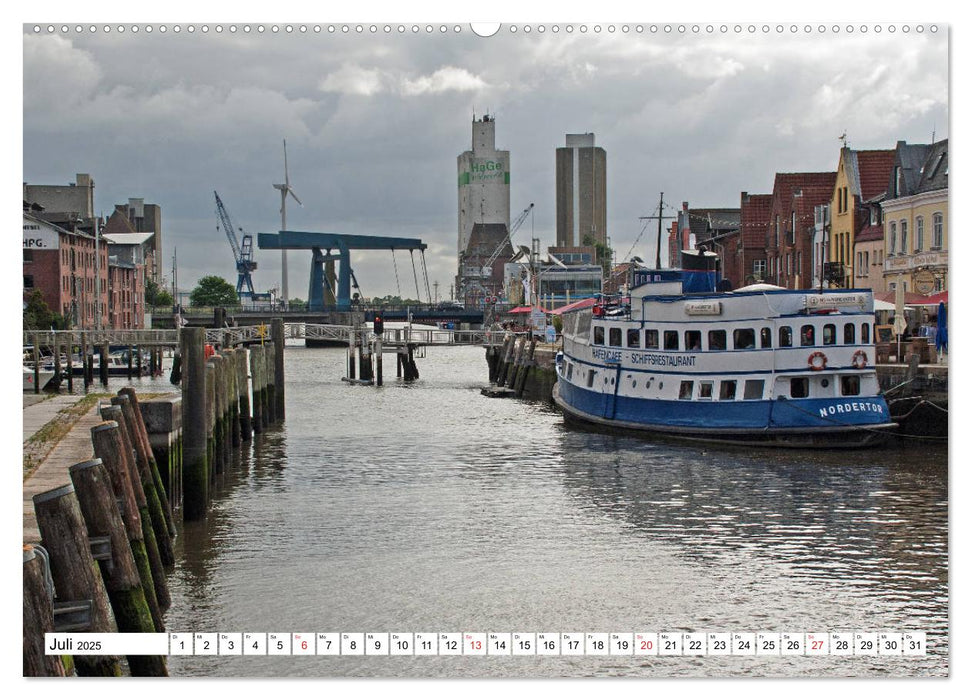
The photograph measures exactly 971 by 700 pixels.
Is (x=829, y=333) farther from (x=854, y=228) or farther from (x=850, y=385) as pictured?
(x=854, y=228)

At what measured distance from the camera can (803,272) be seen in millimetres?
66000

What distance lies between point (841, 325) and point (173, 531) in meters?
22.6

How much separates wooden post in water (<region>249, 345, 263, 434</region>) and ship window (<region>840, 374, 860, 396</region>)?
69.7 ft

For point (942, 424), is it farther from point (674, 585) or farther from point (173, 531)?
point (173, 531)

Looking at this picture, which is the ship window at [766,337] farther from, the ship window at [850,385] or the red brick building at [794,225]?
the red brick building at [794,225]

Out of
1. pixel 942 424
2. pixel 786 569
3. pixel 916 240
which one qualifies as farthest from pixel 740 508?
pixel 942 424

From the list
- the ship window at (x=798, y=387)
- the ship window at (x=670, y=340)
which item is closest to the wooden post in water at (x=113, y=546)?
the ship window at (x=798, y=387)

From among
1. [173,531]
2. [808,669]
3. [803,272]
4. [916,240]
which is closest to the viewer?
[808,669]

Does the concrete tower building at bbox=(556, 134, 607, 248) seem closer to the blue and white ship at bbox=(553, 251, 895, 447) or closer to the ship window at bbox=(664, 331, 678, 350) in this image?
the blue and white ship at bbox=(553, 251, 895, 447)

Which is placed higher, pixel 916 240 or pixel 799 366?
pixel 916 240

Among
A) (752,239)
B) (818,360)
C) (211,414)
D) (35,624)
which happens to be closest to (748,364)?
(818,360)

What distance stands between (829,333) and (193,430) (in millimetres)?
21088

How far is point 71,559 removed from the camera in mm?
12156

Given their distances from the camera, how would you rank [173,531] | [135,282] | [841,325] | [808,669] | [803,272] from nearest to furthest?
[808,669] → [173,531] → [841,325] → [803,272] → [135,282]
